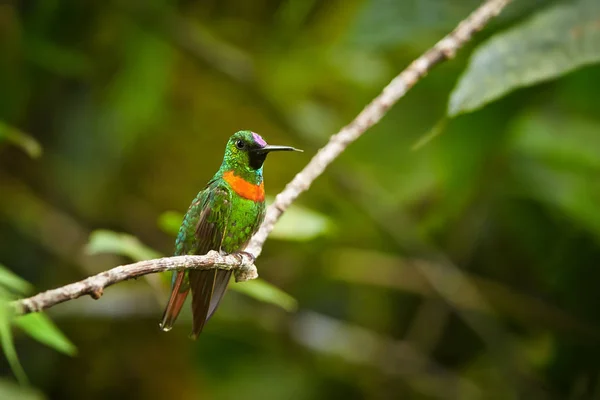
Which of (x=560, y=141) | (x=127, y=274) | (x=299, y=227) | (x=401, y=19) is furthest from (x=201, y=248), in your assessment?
(x=560, y=141)

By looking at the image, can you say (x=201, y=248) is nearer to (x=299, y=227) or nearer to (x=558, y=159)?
(x=299, y=227)

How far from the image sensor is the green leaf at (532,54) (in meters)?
1.43

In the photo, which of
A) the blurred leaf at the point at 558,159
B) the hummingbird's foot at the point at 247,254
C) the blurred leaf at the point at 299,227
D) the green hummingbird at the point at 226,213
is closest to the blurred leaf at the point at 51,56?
the blurred leaf at the point at 299,227

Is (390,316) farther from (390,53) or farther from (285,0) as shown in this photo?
(285,0)

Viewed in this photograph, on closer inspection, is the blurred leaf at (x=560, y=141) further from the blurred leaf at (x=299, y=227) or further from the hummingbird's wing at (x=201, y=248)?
the hummingbird's wing at (x=201, y=248)

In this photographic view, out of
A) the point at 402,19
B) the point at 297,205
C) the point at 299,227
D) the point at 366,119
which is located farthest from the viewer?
the point at 297,205

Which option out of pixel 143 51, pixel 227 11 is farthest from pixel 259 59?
pixel 143 51

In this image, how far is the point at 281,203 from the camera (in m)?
1.15

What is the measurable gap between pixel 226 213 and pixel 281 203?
0.13m

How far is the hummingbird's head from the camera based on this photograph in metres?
1.03

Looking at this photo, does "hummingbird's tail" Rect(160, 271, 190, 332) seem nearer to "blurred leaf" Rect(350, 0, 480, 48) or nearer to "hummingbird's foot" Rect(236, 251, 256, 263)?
"hummingbird's foot" Rect(236, 251, 256, 263)

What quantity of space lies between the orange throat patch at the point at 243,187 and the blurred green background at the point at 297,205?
64.8 inches

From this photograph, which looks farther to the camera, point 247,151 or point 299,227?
point 299,227

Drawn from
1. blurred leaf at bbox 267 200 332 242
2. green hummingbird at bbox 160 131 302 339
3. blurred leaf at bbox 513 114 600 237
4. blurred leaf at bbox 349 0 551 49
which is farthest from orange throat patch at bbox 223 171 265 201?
blurred leaf at bbox 513 114 600 237
